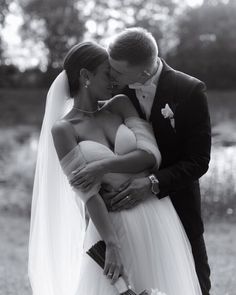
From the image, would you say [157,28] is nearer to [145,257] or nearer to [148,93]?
[148,93]

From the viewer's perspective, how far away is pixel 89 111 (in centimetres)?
327

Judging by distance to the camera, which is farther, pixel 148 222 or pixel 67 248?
pixel 67 248

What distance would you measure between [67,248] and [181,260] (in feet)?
2.58

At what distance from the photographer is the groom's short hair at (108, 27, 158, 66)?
2988mm

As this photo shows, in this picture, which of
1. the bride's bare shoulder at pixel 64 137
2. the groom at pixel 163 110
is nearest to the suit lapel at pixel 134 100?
the groom at pixel 163 110

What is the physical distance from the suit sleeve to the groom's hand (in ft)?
0.30

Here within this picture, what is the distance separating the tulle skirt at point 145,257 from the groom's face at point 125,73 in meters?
0.68

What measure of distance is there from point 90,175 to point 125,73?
0.57 meters

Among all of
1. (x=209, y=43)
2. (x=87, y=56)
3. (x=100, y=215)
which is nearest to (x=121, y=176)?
(x=100, y=215)

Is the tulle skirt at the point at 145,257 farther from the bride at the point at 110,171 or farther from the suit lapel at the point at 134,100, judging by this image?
the suit lapel at the point at 134,100

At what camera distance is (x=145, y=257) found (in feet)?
10.6

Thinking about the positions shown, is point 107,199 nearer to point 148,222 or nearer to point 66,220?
point 148,222

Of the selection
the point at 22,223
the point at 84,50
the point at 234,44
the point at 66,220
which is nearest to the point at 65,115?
the point at 84,50

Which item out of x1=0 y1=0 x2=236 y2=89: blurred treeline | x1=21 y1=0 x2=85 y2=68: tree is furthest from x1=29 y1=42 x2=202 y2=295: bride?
x1=21 y1=0 x2=85 y2=68: tree
